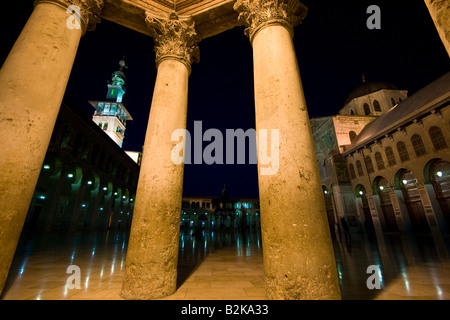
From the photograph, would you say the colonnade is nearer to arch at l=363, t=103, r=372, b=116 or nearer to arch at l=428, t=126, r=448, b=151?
arch at l=428, t=126, r=448, b=151

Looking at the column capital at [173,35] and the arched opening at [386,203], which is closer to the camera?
the column capital at [173,35]

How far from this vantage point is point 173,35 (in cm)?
455

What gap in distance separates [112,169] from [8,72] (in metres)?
25.2

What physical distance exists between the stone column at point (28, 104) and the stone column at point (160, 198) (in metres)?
1.43

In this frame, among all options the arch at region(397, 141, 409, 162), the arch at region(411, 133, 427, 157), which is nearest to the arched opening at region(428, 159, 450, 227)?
the arch at region(411, 133, 427, 157)

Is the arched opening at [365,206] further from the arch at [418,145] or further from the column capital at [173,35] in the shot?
the column capital at [173,35]

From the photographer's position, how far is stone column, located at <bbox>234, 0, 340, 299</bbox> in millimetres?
2215

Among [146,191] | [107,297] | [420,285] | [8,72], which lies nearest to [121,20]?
[8,72]

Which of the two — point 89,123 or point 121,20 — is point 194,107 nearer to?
point 89,123

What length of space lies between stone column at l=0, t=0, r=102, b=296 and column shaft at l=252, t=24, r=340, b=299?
3.19 m

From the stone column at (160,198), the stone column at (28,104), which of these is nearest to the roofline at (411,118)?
the stone column at (160,198)

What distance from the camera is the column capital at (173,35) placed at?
4.44m

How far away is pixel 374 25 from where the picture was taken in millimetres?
3342
